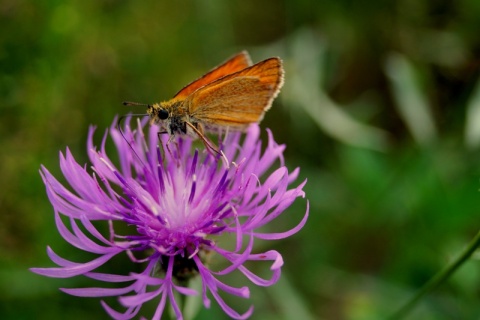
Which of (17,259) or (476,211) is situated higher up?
(476,211)

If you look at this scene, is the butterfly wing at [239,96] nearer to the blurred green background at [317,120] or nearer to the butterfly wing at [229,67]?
the butterfly wing at [229,67]

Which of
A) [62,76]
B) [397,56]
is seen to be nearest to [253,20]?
[397,56]

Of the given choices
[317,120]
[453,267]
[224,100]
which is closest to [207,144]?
[224,100]

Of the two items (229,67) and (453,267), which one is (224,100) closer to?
(229,67)

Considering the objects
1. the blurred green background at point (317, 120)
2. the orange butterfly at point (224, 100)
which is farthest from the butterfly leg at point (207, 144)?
the blurred green background at point (317, 120)

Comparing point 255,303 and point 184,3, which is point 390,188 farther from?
point 184,3

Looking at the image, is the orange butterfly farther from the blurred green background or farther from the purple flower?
the blurred green background

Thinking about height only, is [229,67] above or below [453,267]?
above
